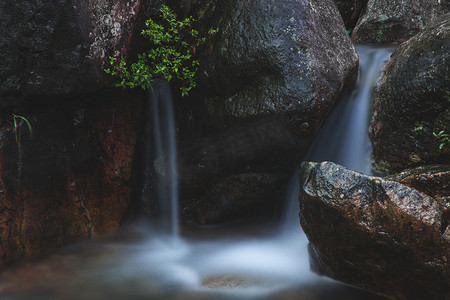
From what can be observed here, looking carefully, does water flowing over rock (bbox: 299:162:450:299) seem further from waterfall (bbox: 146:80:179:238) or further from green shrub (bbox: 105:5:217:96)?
waterfall (bbox: 146:80:179:238)

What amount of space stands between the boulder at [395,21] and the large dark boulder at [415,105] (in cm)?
240

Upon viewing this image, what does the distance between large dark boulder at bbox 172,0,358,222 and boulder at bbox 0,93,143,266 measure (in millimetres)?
790

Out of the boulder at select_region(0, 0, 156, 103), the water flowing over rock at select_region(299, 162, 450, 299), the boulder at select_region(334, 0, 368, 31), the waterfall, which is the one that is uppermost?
the boulder at select_region(334, 0, 368, 31)

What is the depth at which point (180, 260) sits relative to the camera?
151 inches

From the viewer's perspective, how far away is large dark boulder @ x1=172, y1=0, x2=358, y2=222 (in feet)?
11.8

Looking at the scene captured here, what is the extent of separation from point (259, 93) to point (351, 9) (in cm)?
377

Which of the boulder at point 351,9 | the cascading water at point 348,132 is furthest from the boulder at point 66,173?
the boulder at point 351,9

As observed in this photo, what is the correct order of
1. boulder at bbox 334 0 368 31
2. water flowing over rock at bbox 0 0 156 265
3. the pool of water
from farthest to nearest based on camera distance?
1. boulder at bbox 334 0 368 31
2. water flowing over rock at bbox 0 0 156 265
3. the pool of water

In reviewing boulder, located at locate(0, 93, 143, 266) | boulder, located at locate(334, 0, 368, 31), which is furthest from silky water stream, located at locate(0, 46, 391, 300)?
boulder, located at locate(334, 0, 368, 31)

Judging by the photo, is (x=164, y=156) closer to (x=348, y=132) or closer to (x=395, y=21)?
(x=348, y=132)

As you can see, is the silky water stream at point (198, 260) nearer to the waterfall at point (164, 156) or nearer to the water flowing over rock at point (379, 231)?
the waterfall at point (164, 156)

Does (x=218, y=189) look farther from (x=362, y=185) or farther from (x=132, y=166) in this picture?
(x=362, y=185)

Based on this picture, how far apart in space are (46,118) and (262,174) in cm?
233

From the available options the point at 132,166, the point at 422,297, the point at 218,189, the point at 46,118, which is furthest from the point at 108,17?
the point at 422,297
